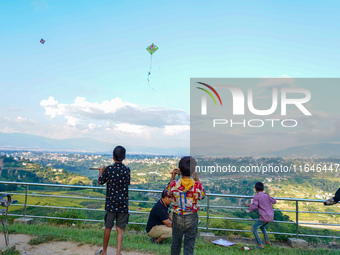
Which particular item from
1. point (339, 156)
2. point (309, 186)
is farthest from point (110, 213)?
point (309, 186)

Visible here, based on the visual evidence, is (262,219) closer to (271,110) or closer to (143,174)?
(271,110)

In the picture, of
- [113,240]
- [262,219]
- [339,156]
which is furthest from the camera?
[339,156]

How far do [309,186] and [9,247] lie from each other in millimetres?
17048

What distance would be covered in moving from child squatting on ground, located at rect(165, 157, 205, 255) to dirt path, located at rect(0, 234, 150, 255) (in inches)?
62.2

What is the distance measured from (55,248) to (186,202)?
2805 mm

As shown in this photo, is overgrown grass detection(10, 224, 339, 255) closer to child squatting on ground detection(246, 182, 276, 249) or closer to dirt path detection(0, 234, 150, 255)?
dirt path detection(0, 234, 150, 255)

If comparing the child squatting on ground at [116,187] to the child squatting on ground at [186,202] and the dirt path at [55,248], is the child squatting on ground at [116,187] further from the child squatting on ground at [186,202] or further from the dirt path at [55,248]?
A: the child squatting on ground at [186,202]

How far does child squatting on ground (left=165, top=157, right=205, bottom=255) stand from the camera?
3.37 m

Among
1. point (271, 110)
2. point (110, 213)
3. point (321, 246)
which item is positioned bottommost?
point (321, 246)

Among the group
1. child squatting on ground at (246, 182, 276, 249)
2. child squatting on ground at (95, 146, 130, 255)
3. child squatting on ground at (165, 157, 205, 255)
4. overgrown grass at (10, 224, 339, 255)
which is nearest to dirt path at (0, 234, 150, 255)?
overgrown grass at (10, 224, 339, 255)

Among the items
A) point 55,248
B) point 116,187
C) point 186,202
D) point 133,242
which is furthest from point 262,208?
point 55,248

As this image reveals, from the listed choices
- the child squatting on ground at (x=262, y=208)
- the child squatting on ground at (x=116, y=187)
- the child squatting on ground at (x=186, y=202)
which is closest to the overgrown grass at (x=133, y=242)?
the child squatting on ground at (x=262, y=208)

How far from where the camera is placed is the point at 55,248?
470 cm

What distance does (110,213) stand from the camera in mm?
4117
